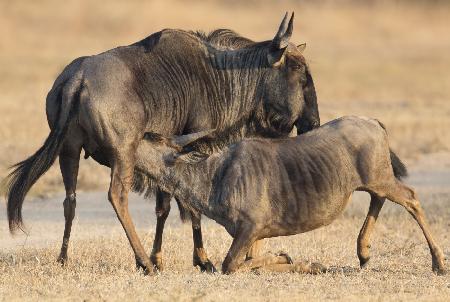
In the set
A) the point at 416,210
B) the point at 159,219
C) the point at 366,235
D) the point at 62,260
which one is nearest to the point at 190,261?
the point at 159,219

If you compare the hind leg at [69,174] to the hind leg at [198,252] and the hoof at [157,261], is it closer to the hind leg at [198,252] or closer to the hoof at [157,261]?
the hoof at [157,261]

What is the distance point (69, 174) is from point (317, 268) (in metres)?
2.28

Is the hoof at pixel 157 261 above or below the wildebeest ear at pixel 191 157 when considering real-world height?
below

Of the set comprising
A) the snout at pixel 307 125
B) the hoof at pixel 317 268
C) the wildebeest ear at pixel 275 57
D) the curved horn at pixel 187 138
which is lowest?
the hoof at pixel 317 268

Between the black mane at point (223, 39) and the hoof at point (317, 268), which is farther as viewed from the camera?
the black mane at point (223, 39)

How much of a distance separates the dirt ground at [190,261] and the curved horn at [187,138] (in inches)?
41.9

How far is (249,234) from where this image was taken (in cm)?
957

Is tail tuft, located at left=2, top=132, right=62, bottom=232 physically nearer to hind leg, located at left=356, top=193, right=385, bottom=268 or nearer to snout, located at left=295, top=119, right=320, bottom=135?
snout, located at left=295, top=119, right=320, bottom=135

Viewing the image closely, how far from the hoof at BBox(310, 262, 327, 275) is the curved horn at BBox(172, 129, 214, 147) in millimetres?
1396

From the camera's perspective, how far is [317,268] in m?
9.84

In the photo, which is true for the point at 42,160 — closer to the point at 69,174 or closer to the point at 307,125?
the point at 69,174

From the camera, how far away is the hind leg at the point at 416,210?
9992 mm

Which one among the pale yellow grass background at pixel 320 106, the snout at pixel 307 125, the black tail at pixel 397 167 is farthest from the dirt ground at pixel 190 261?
the snout at pixel 307 125

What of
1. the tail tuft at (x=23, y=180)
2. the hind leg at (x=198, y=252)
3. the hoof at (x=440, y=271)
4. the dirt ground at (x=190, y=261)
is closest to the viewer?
the dirt ground at (x=190, y=261)
